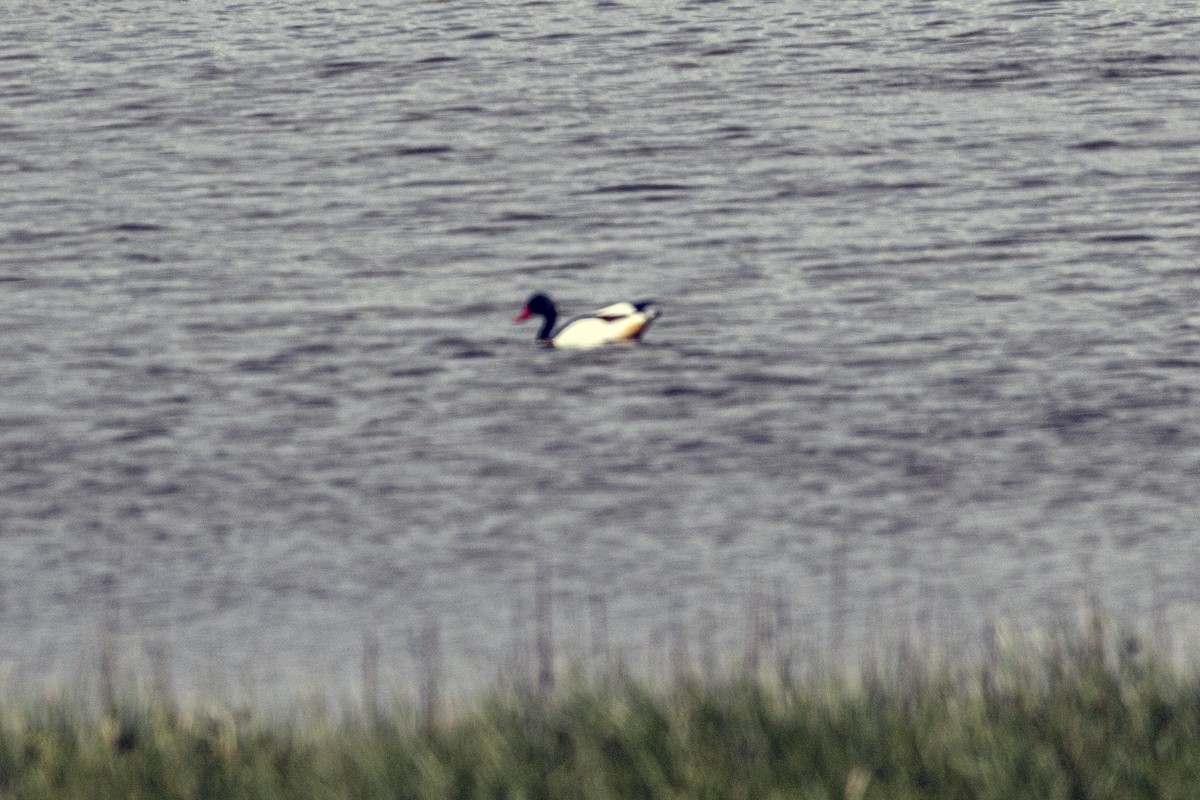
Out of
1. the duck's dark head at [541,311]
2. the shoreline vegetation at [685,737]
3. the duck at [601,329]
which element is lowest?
the duck's dark head at [541,311]

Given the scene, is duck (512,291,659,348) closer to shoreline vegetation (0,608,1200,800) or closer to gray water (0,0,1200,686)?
gray water (0,0,1200,686)

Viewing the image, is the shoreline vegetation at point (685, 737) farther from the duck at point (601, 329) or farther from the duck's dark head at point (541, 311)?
the duck's dark head at point (541, 311)

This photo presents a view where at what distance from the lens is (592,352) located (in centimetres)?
2131

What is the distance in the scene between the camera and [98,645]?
1291 cm

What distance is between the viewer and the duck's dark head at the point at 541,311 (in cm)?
2178

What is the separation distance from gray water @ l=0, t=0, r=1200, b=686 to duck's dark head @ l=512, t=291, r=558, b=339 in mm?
408

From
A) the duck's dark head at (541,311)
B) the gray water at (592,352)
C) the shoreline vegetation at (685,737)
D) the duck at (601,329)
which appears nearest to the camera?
the shoreline vegetation at (685,737)

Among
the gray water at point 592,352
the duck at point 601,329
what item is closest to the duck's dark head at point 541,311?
the duck at point 601,329

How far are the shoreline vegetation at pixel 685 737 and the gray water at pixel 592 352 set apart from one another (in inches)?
50.0

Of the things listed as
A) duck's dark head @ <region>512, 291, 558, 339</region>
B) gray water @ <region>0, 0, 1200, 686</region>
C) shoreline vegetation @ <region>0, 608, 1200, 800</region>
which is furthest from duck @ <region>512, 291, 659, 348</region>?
shoreline vegetation @ <region>0, 608, 1200, 800</region>

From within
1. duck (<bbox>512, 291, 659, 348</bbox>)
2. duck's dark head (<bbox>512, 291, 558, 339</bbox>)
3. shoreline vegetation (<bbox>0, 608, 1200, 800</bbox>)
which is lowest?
duck's dark head (<bbox>512, 291, 558, 339</bbox>)

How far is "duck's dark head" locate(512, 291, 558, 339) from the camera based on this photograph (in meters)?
21.8

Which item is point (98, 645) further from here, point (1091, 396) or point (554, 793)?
point (1091, 396)

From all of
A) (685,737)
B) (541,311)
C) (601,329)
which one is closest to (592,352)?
(601,329)
